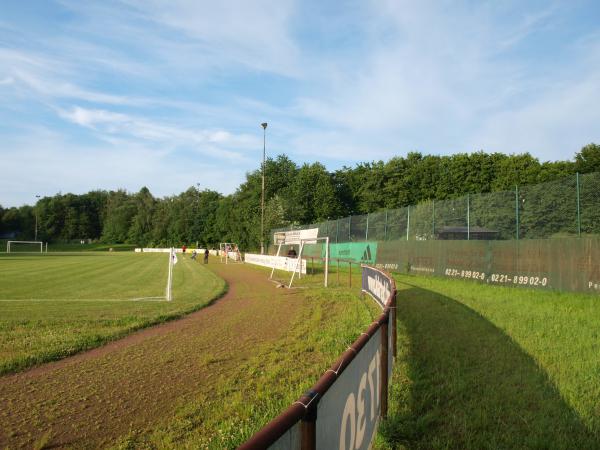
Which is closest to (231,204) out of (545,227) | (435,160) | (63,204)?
(435,160)

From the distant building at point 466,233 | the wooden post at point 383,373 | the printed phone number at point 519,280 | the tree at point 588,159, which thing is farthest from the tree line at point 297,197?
the wooden post at point 383,373

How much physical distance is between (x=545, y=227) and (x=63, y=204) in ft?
459

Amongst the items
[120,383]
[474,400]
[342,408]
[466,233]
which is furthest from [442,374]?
[466,233]

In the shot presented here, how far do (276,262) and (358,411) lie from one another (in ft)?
76.5

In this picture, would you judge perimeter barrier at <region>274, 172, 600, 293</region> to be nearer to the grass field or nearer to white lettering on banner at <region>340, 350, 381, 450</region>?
the grass field

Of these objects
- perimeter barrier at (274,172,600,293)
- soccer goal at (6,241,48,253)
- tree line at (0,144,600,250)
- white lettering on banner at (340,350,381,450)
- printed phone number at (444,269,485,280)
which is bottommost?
soccer goal at (6,241,48,253)

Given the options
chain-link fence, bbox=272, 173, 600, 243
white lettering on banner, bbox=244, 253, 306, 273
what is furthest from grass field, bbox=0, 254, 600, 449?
white lettering on banner, bbox=244, 253, 306, 273

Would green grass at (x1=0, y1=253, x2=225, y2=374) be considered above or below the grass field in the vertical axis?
below

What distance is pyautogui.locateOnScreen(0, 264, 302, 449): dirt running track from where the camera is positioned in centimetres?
Result: 444

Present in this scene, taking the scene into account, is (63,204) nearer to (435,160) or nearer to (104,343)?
(435,160)

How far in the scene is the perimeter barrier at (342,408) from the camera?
1.70 metres

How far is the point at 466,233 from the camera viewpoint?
62.6ft

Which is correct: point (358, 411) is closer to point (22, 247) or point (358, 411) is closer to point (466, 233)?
point (466, 233)

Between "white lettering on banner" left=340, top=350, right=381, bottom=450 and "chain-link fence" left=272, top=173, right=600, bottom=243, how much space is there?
42.1 feet
